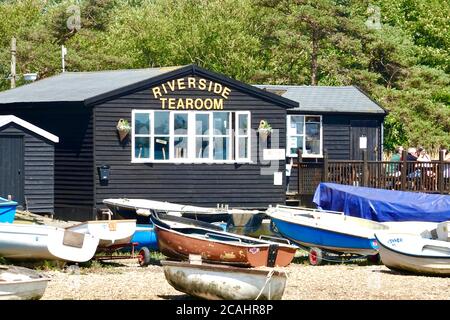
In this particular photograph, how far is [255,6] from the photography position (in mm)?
66688

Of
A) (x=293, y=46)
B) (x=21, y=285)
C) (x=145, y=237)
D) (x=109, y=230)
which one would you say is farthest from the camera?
(x=293, y=46)

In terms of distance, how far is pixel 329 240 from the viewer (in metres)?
28.8

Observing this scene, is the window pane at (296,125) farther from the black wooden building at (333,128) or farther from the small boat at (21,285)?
the small boat at (21,285)

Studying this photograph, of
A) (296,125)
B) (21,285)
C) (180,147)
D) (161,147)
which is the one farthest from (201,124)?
(21,285)

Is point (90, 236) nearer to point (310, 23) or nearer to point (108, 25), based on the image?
point (310, 23)

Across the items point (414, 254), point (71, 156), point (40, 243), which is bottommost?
point (414, 254)

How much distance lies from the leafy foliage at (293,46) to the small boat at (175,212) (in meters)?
27.6

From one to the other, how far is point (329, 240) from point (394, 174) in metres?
12.3

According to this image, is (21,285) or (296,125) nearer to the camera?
(21,285)

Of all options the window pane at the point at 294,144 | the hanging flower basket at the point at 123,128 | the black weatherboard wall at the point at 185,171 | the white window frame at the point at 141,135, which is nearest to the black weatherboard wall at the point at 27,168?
the black weatherboard wall at the point at 185,171

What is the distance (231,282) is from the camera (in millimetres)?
20172

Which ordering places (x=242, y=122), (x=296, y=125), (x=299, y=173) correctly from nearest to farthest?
(x=242, y=122), (x=299, y=173), (x=296, y=125)

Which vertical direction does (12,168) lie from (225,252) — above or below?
above

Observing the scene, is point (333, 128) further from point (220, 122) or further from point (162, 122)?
point (162, 122)
